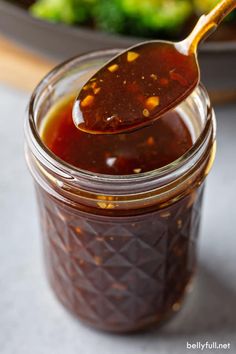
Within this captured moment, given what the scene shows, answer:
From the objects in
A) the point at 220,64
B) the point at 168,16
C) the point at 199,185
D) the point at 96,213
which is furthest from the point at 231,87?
the point at 96,213

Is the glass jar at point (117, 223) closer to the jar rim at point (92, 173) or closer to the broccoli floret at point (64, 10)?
the jar rim at point (92, 173)

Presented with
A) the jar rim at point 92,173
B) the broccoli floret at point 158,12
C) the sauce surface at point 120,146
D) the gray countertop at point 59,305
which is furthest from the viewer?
the broccoli floret at point 158,12

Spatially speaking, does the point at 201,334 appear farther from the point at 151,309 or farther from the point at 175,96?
the point at 175,96

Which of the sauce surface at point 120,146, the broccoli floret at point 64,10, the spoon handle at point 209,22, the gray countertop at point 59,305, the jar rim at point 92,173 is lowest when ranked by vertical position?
the gray countertop at point 59,305

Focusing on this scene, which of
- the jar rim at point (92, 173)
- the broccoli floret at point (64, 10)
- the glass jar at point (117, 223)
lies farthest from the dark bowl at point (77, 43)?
the jar rim at point (92, 173)

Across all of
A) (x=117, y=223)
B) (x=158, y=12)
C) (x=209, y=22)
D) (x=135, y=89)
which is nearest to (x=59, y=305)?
(x=117, y=223)

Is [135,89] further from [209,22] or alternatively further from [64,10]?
[64,10]

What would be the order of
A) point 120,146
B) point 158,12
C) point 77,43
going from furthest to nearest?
point 158,12, point 77,43, point 120,146
